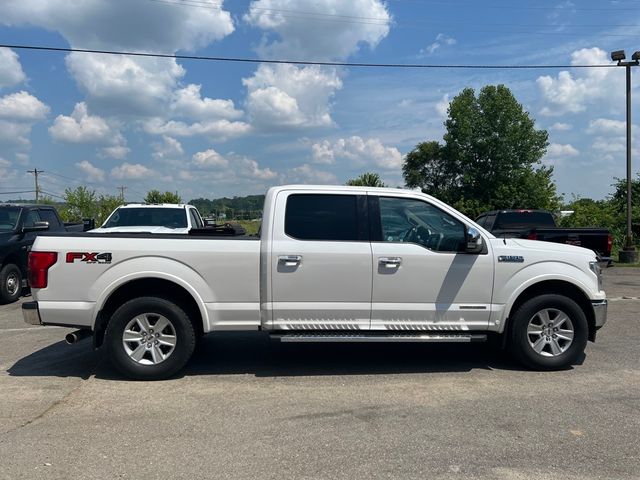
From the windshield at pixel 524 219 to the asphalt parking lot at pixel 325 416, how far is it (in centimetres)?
882

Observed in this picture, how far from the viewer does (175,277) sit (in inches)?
220

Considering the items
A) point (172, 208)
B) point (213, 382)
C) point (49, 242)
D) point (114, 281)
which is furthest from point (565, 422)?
point (172, 208)

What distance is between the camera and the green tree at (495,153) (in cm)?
5103

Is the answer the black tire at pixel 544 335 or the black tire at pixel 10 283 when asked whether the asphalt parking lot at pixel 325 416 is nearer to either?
the black tire at pixel 544 335

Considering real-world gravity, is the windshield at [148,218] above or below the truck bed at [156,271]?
above

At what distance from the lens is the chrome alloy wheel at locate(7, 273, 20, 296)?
11086 mm

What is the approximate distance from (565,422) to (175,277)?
380 cm

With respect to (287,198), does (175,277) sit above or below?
below

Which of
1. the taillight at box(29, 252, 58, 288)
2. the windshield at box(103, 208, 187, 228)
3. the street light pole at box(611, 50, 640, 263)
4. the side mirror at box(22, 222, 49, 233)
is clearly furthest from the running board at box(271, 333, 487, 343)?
the street light pole at box(611, 50, 640, 263)

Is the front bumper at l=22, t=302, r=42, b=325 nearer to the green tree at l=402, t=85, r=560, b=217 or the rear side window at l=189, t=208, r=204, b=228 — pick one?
the rear side window at l=189, t=208, r=204, b=228

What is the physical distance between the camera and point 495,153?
51.8m

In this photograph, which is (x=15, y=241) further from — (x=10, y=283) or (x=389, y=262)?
(x=389, y=262)

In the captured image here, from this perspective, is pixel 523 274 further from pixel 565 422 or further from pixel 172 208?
pixel 172 208

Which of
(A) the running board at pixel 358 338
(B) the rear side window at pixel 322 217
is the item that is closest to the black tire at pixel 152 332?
(A) the running board at pixel 358 338
